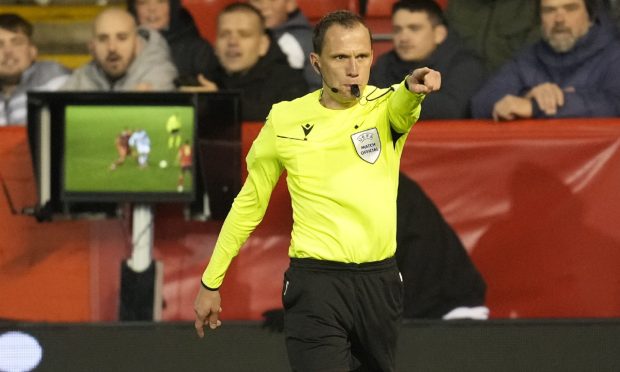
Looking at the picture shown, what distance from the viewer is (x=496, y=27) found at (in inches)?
338

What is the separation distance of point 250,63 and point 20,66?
1.53m

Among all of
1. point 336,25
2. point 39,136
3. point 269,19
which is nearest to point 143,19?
point 269,19

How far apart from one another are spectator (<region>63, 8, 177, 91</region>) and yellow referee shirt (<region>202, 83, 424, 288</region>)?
112 inches

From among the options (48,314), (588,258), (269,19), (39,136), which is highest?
(269,19)

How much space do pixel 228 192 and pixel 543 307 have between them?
1.74 meters

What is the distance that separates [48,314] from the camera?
24.1 feet

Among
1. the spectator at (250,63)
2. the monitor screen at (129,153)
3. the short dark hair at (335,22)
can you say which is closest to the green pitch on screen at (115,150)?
the monitor screen at (129,153)

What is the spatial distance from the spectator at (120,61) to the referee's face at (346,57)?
2.98 meters

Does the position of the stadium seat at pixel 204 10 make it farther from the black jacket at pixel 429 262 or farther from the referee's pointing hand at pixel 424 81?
the referee's pointing hand at pixel 424 81

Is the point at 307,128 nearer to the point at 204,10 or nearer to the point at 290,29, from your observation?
the point at 290,29

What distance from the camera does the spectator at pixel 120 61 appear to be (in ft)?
26.1

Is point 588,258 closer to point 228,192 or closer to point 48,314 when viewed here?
point 228,192

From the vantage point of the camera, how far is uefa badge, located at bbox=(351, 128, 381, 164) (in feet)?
16.7

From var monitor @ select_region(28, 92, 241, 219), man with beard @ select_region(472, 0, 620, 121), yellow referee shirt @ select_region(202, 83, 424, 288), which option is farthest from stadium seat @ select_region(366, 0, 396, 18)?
yellow referee shirt @ select_region(202, 83, 424, 288)
